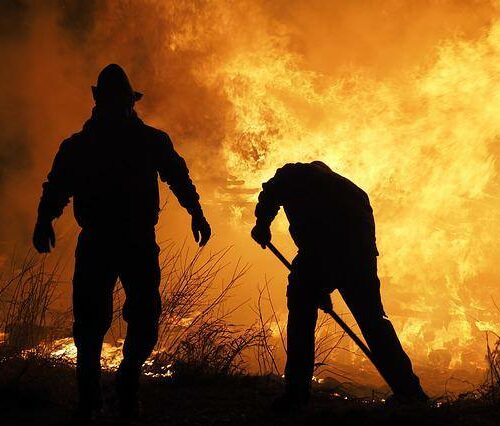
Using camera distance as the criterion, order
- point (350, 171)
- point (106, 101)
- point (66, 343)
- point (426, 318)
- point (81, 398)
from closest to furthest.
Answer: point (81, 398) < point (106, 101) < point (66, 343) < point (350, 171) < point (426, 318)

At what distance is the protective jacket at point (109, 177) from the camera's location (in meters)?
3.01

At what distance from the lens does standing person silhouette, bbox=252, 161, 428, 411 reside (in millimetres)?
3123

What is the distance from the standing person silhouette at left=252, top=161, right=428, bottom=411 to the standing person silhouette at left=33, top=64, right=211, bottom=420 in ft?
3.51

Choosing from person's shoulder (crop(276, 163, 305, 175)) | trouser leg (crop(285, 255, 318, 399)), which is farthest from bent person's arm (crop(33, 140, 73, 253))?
trouser leg (crop(285, 255, 318, 399))

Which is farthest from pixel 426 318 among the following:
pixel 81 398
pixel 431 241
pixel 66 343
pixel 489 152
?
pixel 81 398

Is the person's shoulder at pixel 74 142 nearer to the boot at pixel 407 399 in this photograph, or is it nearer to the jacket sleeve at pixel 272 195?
the jacket sleeve at pixel 272 195

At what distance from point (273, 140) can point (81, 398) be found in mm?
16059

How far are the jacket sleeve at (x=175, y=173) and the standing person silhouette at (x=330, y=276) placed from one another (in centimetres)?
78

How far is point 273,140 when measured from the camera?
18188 millimetres

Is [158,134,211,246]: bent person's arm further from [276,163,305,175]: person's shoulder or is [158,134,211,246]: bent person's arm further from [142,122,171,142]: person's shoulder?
[276,163,305,175]: person's shoulder

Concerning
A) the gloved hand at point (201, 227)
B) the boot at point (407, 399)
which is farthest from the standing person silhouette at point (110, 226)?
the boot at point (407, 399)

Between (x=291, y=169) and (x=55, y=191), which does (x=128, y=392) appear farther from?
(x=291, y=169)

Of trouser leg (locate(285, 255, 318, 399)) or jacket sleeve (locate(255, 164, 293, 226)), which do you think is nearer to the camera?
trouser leg (locate(285, 255, 318, 399))

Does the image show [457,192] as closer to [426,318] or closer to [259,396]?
[426,318]
